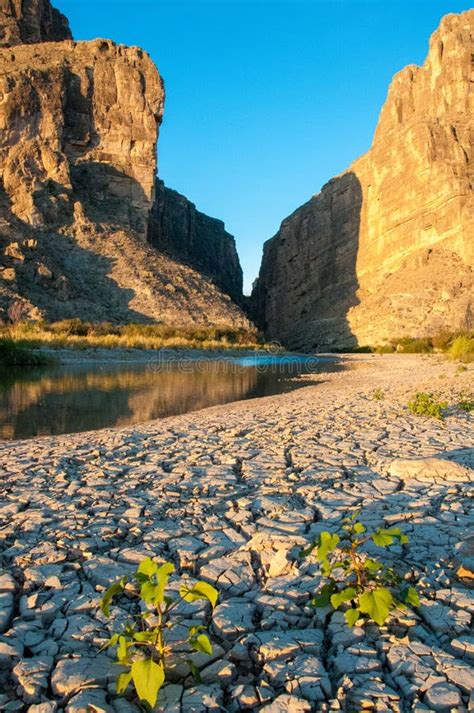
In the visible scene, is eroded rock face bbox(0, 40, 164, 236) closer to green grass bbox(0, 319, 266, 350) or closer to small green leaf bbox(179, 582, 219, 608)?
green grass bbox(0, 319, 266, 350)

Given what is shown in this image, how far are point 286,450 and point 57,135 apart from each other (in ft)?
167

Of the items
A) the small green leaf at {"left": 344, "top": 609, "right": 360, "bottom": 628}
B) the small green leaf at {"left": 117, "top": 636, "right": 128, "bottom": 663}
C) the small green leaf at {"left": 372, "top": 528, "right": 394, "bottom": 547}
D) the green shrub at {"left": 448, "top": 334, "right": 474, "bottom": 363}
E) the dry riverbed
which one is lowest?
the dry riverbed

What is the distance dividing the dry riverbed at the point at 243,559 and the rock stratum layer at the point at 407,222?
43624 millimetres

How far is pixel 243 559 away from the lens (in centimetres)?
276

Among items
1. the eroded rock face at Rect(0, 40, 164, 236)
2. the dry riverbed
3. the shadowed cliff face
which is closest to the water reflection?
the dry riverbed

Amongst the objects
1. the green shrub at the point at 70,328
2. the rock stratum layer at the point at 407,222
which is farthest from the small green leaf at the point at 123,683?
the rock stratum layer at the point at 407,222

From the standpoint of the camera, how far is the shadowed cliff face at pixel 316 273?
64625 mm

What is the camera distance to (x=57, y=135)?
47.6 metres

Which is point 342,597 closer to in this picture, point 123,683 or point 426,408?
point 123,683

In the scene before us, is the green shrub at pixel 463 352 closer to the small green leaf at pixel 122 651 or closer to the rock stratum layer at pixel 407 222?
the small green leaf at pixel 122 651

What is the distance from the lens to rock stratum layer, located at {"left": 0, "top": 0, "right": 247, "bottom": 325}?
3872 centimetres

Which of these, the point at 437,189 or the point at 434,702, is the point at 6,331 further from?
the point at 437,189

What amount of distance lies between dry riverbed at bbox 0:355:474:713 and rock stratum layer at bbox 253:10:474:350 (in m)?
43.6

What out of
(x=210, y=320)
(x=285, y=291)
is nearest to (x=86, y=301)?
(x=210, y=320)
